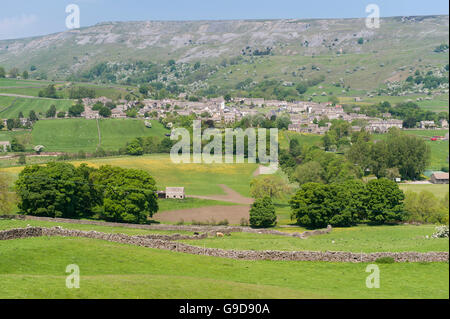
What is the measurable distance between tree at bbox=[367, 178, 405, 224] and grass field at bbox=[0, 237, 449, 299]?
31.0 metres

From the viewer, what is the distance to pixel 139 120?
171 metres

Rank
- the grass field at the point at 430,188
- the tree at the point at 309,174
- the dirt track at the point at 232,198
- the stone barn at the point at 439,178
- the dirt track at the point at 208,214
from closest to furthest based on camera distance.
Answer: the dirt track at the point at 208,214 → the grass field at the point at 430,188 → the stone barn at the point at 439,178 → the dirt track at the point at 232,198 → the tree at the point at 309,174

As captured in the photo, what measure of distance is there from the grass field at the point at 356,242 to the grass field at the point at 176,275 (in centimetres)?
598

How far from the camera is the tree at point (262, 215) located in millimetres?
59094

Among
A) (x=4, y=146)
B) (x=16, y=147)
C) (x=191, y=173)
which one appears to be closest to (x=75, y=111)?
(x=4, y=146)

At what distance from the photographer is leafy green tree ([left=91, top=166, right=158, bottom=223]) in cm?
5749

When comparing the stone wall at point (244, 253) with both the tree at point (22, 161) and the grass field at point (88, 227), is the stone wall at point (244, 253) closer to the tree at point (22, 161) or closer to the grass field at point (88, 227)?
the grass field at point (88, 227)

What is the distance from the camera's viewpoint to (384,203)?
60.3 m

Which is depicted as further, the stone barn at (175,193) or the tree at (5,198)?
the stone barn at (175,193)

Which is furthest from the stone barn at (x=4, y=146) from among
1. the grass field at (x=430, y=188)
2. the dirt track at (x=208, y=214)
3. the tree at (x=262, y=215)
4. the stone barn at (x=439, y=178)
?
the stone barn at (x=439, y=178)

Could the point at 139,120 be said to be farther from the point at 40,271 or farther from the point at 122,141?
the point at 40,271

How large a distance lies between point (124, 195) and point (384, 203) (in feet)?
99.3

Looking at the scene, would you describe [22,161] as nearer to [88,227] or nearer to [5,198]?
[5,198]
